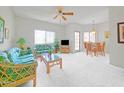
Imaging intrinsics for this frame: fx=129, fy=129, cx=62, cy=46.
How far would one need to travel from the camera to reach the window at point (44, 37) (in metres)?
8.66

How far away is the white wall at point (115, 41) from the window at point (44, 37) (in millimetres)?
4995

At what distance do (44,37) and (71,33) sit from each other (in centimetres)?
237

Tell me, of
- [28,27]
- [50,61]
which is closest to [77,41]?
[28,27]

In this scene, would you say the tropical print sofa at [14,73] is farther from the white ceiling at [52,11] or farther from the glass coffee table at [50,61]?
the white ceiling at [52,11]

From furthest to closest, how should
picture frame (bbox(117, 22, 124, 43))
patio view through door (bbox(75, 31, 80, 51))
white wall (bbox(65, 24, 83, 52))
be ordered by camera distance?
patio view through door (bbox(75, 31, 80, 51)) → white wall (bbox(65, 24, 83, 52)) → picture frame (bbox(117, 22, 124, 43))

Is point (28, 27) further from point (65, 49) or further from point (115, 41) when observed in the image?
point (115, 41)

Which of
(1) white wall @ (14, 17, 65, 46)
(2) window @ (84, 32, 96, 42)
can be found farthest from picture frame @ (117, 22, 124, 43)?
(2) window @ (84, 32, 96, 42)

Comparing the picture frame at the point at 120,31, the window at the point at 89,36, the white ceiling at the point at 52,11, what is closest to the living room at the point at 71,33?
the white ceiling at the point at 52,11

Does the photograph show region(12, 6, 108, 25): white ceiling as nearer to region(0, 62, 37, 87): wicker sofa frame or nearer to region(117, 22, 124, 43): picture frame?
region(117, 22, 124, 43): picture frame

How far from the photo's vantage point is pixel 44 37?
9.23m

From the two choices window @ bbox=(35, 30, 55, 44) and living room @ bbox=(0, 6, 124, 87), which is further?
window @ bbox=(35, 30, 55, 44)

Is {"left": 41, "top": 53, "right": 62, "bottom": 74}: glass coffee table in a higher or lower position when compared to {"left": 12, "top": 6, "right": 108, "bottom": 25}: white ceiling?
lower

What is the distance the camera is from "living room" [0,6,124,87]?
374 centimetres

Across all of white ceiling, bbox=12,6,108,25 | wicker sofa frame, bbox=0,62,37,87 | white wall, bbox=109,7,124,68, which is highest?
white ceiling, bbox=12,6,108,25
